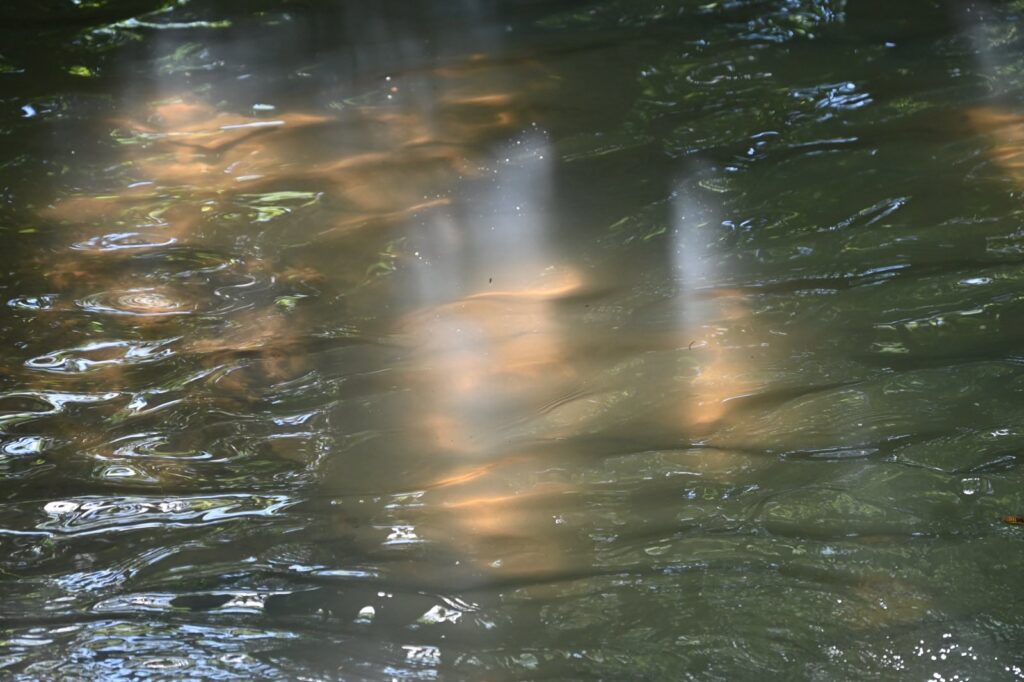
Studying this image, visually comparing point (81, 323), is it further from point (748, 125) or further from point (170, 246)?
point (748, 125)

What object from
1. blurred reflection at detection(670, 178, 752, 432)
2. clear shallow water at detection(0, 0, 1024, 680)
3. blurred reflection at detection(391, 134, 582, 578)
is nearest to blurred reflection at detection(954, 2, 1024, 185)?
clear shallow water at detection(0, 0, 1024, 680)

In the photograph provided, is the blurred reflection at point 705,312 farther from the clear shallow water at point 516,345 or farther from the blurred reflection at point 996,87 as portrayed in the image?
the blurred reflection at point 996,87

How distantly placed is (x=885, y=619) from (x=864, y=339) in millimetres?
858

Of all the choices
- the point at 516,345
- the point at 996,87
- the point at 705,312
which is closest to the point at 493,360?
the point at 516,345

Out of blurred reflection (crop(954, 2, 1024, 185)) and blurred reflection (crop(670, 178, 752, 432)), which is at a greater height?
blurred reflection (crop(954, 2, 1024, 185))

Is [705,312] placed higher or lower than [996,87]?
lower

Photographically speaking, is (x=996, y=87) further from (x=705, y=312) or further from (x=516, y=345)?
(x=516, y=345)

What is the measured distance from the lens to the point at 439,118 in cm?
346

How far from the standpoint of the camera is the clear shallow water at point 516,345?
1744mm

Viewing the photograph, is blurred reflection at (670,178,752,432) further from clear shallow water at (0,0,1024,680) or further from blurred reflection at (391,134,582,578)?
blurred reflection at (391,134,582,578)

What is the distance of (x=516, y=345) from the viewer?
248cm

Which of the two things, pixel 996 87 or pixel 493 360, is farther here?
pixel 996 87

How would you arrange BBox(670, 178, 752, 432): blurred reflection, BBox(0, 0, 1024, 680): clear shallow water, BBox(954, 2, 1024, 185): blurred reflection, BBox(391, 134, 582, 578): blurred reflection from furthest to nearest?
1. BBox(954, 2, 1024, 185): blurred reflection
2. BBox(670, 178, 752, 432): blurred reflection
3. BBox(391, 134, 582, 578): blurred reflection
4. BBox(0, 0, 1024, 680): clear shallow water

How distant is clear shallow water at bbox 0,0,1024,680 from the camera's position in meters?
1.74
